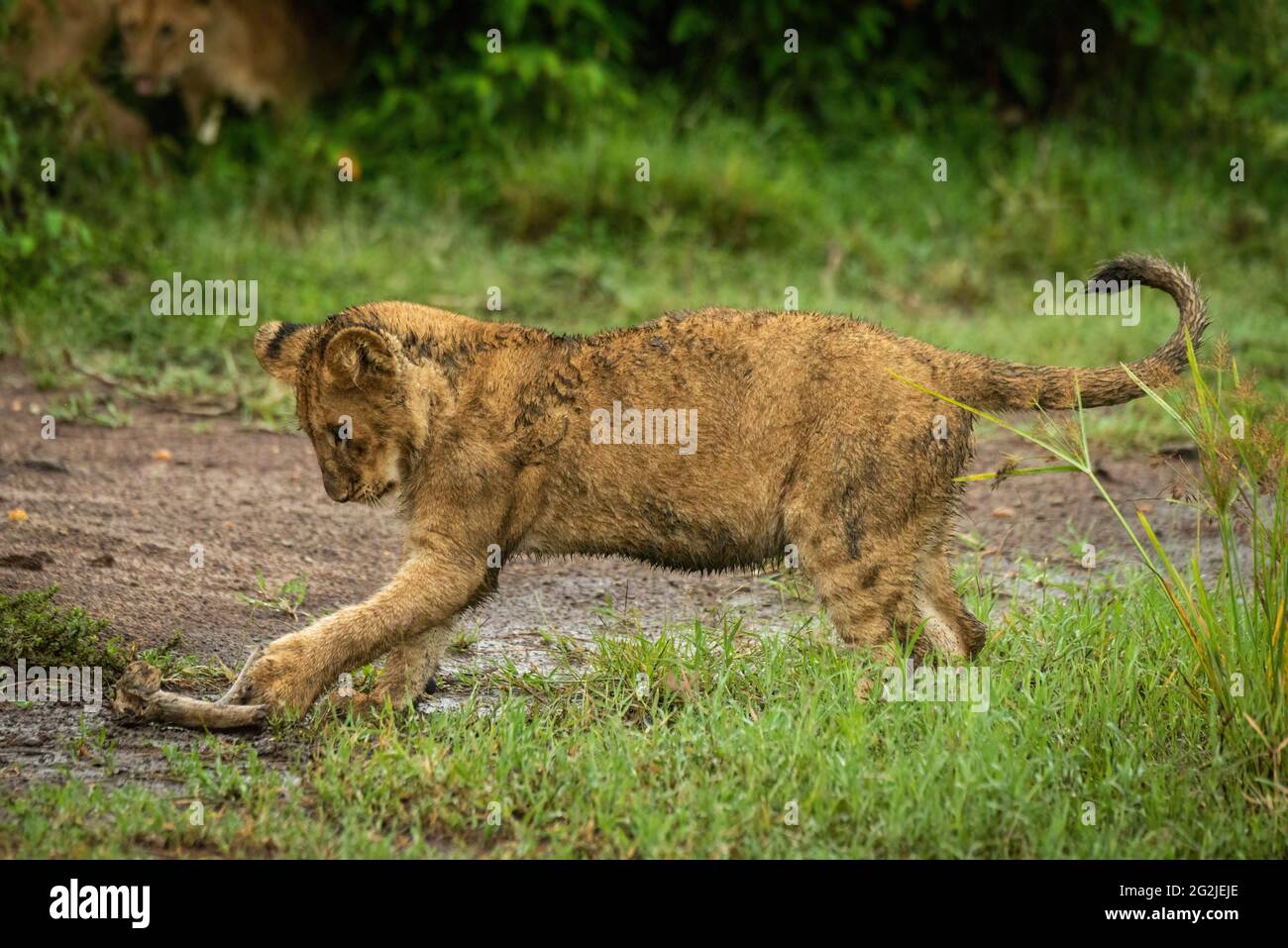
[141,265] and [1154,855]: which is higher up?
[141,265]

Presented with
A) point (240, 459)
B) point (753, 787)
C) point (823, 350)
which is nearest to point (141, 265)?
point (240, 459)

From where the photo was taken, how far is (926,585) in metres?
5.06

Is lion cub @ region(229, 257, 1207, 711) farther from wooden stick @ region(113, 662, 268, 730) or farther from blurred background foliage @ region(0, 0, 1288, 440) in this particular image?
blurred background foliage @ region(0, 0, 1288, 440)

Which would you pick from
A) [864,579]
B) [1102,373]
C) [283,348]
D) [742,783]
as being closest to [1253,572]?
[1102,373]

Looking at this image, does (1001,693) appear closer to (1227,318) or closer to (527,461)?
(527,461)

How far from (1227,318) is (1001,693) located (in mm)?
6075

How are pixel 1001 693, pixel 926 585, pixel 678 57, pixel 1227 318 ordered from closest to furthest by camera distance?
1. pixel 1001 693
2. pixel 926 585
3. pixel 1227 318
4. pixel 678 57
